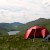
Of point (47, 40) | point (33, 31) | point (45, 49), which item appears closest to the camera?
point (45, 49)

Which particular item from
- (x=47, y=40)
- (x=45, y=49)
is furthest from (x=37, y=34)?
(x=45, y=49)

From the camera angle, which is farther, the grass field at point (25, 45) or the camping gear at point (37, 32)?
the camping gear at point (37, 32)

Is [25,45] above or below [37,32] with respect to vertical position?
below

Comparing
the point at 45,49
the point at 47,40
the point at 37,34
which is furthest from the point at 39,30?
the point at 45,49

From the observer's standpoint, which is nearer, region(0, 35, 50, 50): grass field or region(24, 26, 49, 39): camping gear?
region(0, 35, 50, 50): grass field

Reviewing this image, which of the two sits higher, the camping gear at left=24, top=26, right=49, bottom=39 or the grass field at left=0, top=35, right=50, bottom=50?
the camping gear at left=24, top=26, right=49, bottom=39

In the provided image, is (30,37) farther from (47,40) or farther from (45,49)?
(45,49)

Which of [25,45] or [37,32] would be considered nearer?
[25,45]

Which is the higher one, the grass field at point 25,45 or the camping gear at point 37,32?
the camping gear at point 37,32

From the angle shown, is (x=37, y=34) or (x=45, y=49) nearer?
(x=45, y=49)

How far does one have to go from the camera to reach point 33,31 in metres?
33.1

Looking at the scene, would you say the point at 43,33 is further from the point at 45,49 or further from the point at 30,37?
the point at 45,49

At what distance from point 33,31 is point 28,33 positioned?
0.98 m

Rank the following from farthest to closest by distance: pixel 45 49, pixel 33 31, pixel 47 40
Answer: pixel 33 31
pixel 47 40
pixel 45 49
